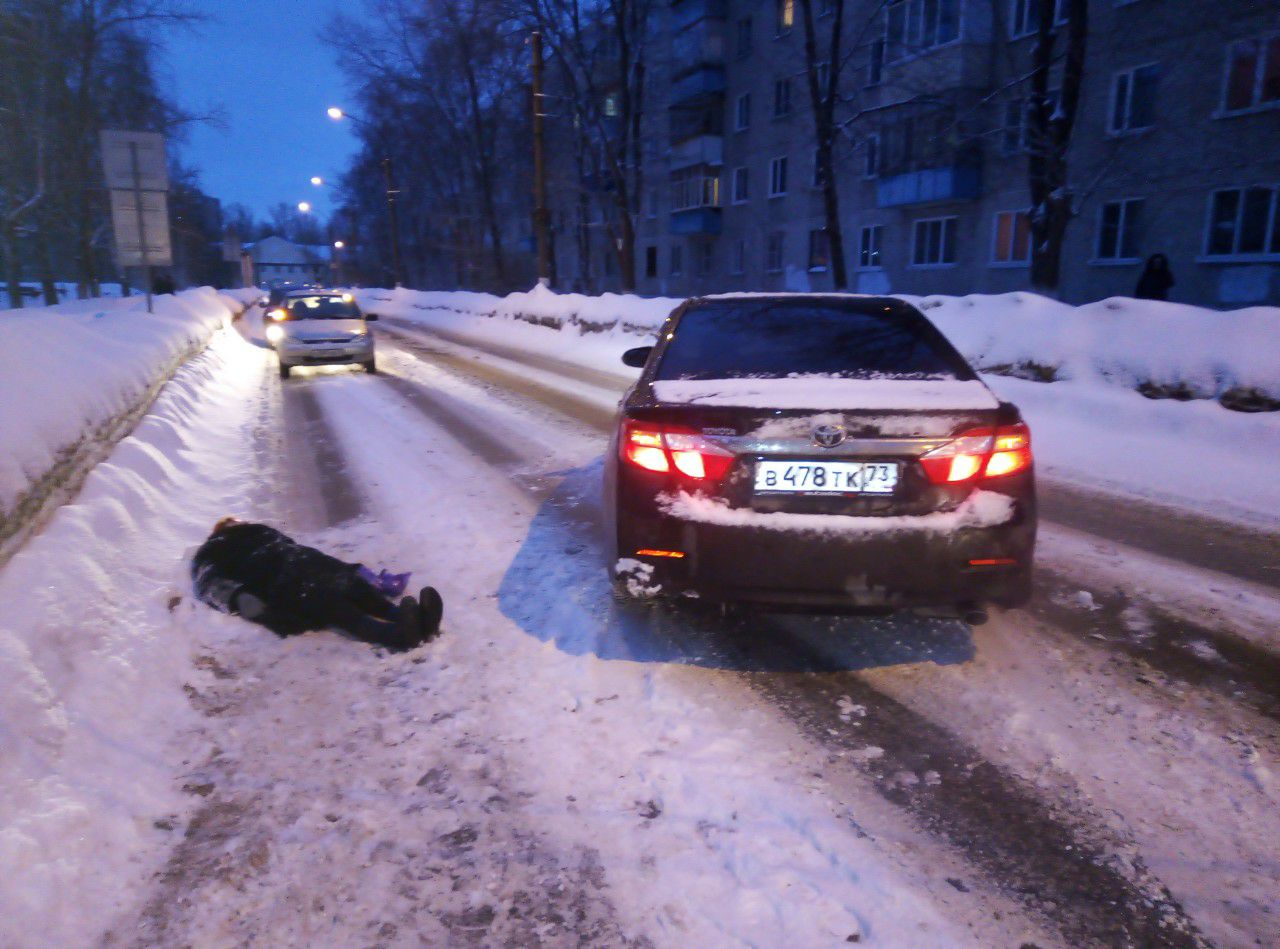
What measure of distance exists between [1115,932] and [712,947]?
99 cm

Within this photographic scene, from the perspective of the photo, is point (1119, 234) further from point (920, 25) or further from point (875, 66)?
point (875, 66)

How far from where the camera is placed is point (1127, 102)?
2011 cm

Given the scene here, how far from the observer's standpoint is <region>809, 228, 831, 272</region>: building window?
31.1m

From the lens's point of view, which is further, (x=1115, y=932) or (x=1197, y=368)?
(x=1197, y=368)

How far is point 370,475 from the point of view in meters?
7.00

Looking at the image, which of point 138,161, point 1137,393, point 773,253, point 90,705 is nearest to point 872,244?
point 773,253

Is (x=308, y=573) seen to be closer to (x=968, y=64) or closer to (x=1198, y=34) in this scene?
(x=1198, y=34)

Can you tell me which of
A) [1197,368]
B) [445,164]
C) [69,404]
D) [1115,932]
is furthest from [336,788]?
[445,164]

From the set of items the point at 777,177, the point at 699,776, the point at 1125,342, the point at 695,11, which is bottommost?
the point at 699,776

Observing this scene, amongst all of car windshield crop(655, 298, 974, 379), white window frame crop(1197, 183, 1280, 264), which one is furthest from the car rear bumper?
white window frame crop(1197, 183, 1280, 264)

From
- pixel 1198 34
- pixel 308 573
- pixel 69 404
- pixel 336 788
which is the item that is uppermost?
pixel 1198 34

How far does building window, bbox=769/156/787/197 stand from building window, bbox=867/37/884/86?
5510 mm

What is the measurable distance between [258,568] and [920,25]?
26.7 metres

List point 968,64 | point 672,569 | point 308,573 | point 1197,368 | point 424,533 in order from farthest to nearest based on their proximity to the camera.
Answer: point 968,64 < point 1197,368 < point 424,533 < point 308,573 < point 672,569
